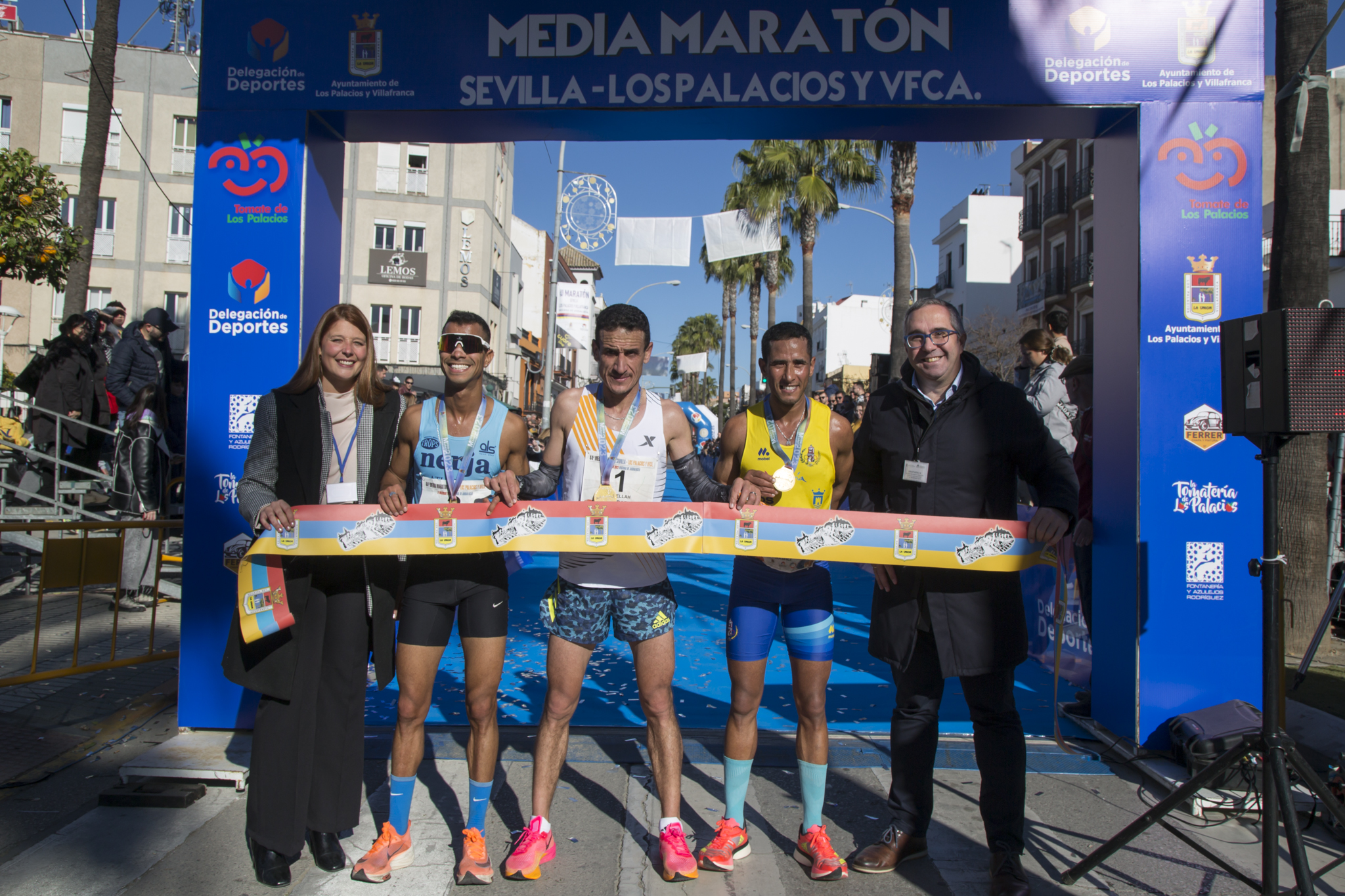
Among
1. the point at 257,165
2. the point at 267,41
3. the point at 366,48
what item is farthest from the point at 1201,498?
the point at 267,41

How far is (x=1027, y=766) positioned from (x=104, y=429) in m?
9.56

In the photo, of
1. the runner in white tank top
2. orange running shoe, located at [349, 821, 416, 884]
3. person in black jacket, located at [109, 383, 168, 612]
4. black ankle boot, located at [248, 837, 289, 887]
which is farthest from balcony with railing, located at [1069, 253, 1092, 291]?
black ankle boot, located at [248, 837, 289, 887]

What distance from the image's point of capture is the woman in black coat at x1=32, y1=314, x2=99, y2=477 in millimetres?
9273

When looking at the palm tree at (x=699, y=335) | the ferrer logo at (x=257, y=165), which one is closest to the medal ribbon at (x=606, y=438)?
the ferrer logo at (x=257, y=165)

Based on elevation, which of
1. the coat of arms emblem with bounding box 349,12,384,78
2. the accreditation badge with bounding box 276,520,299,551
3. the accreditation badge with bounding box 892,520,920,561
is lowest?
the accreditation badge with bounding box 276,520,299,551

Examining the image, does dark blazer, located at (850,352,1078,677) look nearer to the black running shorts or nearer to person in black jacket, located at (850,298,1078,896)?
person in black jacket, located at (850,298,1078,896)

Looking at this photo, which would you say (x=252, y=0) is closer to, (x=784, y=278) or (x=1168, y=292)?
(x=1168, y=292)

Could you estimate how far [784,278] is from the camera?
3541 centimetres

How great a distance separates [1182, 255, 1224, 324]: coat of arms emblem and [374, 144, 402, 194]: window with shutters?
35586 mm

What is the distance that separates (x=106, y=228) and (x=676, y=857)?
37097mm

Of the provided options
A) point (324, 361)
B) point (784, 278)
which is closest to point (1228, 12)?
point (324, 361)

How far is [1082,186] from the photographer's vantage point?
35.1 metres

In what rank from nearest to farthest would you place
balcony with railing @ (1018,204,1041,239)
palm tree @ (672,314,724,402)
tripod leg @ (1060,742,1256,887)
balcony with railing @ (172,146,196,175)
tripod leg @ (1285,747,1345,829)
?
1. tripod leg @ (1285,747,1345,829)
2. tripod leg @ (1060,742,1256,887)
3. balcony with railing @ (172,146,196,175)
4. balcony with railing @ (1018,204,1041,239)
5. palm tree @ (672,314,724,402)

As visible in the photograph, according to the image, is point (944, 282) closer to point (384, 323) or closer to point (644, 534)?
point (384, 323)
